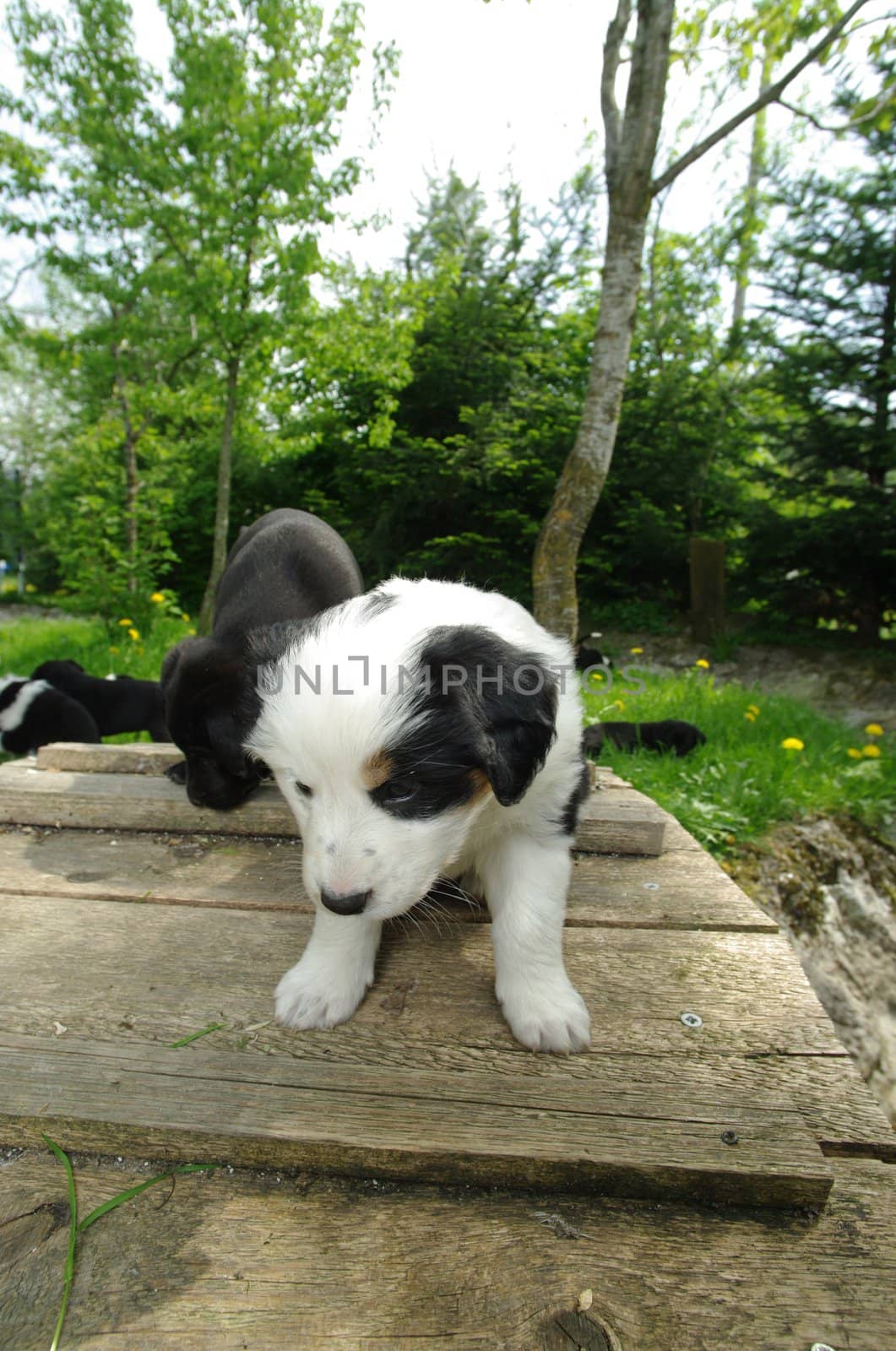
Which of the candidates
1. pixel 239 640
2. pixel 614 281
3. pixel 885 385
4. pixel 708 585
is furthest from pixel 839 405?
pixel 239 640

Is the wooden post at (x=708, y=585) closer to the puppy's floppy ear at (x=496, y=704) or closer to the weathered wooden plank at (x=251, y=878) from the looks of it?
the weathered wooden plank at (x=251, y=878)

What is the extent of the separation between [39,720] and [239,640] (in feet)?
5.71

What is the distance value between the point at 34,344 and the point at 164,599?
9.56 ft

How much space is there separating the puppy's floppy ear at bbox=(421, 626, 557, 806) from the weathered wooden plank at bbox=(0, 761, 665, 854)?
922 millimetres

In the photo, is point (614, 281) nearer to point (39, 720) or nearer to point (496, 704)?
point (496, 704)

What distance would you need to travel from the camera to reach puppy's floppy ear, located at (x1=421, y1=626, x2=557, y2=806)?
1.52 metres

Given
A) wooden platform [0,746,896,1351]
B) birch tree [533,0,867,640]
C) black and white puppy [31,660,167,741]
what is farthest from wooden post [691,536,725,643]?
wooden platform [0,746,896,1351]

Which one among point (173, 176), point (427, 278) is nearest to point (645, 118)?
point (173, 176)

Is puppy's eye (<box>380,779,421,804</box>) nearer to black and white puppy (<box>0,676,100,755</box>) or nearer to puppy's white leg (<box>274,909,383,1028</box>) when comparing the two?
puppy's white leg (<box>274,909,383,1028</box>)

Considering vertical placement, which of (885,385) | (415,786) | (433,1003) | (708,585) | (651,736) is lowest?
(433,1003)

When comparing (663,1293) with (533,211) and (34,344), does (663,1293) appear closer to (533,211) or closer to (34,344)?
(34,344)

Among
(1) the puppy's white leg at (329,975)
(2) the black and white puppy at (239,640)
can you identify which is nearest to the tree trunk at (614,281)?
(2) the black and white puppy at (239,640)

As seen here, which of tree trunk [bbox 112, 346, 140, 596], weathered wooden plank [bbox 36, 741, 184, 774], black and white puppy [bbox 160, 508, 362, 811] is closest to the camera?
black and white puppy [bbox 160, 508, 362, 811]

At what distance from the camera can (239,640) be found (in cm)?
314
